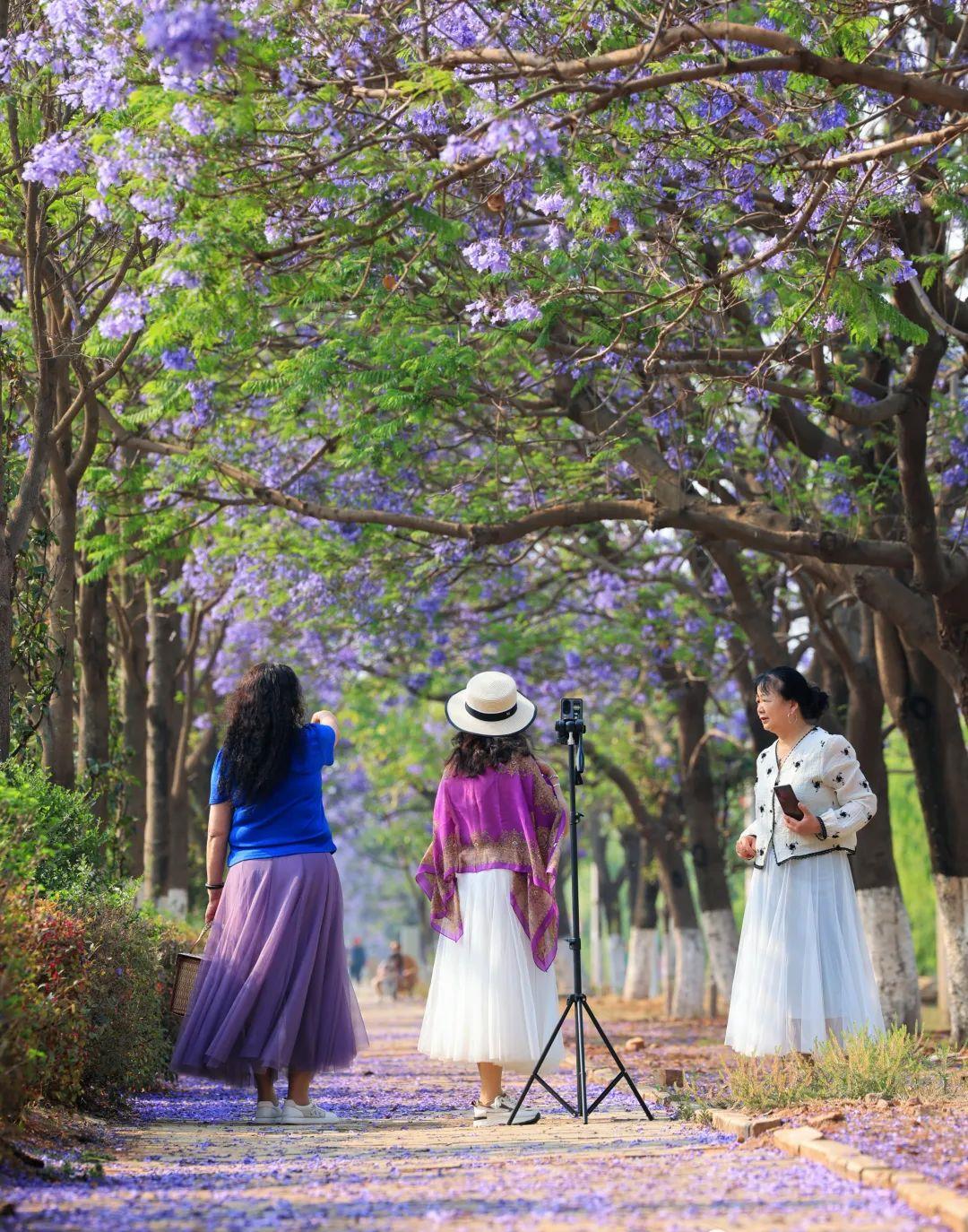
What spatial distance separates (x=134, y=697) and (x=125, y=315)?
30.7 feet

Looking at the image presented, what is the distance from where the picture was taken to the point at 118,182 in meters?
6.98

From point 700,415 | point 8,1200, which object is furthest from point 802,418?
point 8,1200

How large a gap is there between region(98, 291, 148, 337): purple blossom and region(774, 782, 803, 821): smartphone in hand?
371 cm

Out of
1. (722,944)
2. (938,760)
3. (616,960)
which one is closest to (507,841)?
(938,760)

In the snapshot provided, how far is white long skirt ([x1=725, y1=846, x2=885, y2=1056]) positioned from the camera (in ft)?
27.2

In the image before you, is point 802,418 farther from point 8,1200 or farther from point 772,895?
point 8,1200

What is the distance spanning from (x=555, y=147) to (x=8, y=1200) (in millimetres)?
4250

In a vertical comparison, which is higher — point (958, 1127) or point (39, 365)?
point (39, 365)

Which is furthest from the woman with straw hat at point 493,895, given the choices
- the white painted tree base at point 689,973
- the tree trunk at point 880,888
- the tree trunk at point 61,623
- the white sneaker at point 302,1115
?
the white painted tree base at point 689,973

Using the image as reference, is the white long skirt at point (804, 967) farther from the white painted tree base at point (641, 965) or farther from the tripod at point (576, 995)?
the white painted tree base at point (641, 965)

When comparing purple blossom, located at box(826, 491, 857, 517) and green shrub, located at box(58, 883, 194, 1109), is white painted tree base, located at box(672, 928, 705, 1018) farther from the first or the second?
green shrub, located at box(58, 883, 194, 1109)

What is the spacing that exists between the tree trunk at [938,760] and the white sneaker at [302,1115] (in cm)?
693

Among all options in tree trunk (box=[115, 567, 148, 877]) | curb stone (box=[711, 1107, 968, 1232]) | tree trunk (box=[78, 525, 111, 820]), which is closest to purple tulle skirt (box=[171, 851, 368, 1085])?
curb stone (box=[711, 1107, 968, 1232])

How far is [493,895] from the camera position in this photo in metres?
8.28
